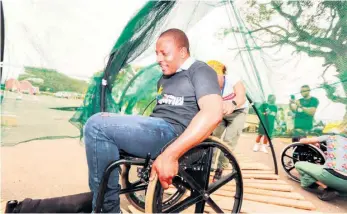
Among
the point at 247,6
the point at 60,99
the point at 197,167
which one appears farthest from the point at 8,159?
the point at 247,6

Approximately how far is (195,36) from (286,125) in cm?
155

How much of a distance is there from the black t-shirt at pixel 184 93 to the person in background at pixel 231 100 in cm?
121

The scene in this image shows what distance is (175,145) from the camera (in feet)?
4.18

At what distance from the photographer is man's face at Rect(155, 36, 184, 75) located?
163 centimetres

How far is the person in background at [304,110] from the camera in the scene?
305 centimetres

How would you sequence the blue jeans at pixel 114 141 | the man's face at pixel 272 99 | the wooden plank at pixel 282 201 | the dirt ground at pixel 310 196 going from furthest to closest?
the man's face at pixel 272 99 < the dirt ground at pixel 310 196 < the wooden plank at pixel 282 201 < the blue jeans at pixel 114 141

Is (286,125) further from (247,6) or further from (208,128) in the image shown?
(208,128)

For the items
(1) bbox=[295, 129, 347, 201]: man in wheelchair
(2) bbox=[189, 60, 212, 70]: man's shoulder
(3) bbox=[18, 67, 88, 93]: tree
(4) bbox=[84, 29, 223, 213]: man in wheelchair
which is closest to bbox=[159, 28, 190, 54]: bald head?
(4) bbox=[84, 29, 223, 213]: man in wheelchair

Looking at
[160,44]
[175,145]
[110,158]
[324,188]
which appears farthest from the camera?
[324,188]

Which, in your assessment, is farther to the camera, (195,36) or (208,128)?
(195,36)

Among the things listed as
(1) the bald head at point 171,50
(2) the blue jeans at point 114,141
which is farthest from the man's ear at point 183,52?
(2) the blue jeans at point 114,141

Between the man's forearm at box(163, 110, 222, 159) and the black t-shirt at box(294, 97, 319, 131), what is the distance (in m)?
2.16

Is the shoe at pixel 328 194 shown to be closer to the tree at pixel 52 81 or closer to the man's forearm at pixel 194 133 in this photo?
the man's forearm at pixel 194 133

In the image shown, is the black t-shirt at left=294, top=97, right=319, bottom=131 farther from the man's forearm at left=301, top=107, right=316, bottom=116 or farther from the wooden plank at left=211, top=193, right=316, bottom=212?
the wooden plank at left=211, top=193, right=316, bottom=212
